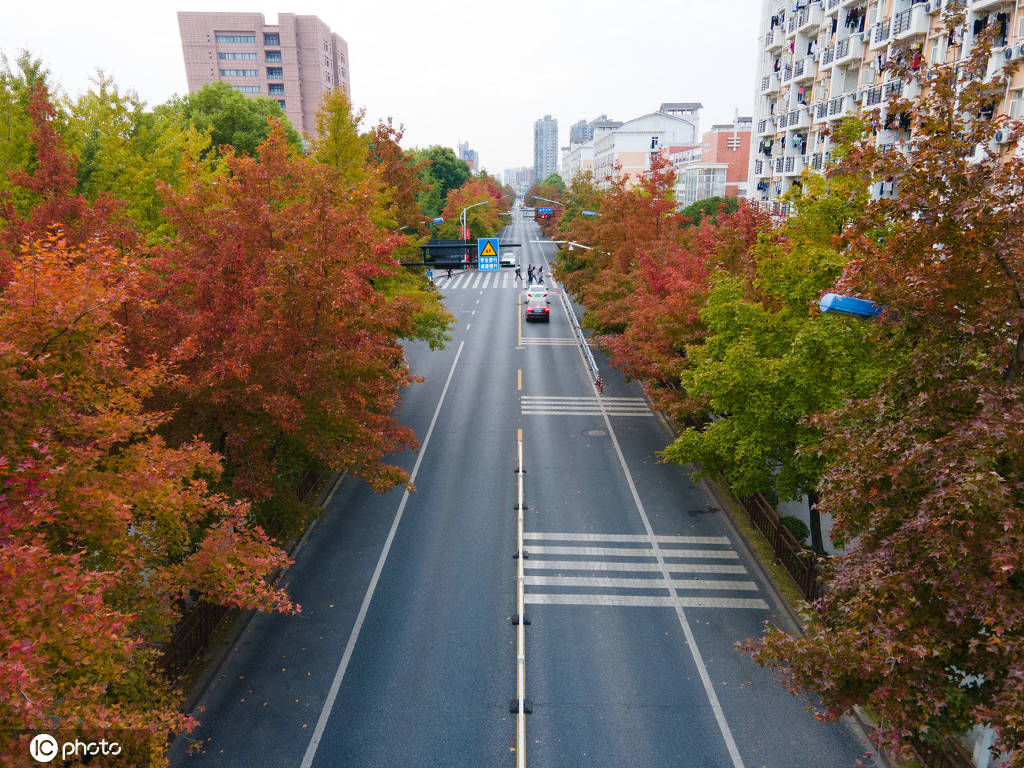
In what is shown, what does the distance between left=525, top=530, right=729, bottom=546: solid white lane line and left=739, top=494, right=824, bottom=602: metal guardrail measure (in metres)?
1.30

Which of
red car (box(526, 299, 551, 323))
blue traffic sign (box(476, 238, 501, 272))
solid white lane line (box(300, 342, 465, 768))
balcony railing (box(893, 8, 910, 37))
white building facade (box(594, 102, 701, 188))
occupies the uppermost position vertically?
white building facade (box(594, 102, 701, 188))

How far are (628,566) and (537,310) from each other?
111ft

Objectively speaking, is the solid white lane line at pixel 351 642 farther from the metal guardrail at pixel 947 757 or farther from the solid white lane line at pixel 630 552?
the metal guardrail at pixel 947 757

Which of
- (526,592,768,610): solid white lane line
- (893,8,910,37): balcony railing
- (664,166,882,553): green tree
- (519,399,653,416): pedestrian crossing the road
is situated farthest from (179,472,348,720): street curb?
(893,8,910,37): balcony railing

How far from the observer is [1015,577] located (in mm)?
6910

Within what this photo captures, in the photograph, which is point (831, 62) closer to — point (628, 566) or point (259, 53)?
point (628, 566)

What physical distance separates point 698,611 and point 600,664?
11.3 ft

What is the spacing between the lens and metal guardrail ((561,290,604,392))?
112ft

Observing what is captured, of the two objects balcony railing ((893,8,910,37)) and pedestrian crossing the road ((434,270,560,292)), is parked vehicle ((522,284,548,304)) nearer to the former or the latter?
pedestrian crossing the road ((434,270,560,292))

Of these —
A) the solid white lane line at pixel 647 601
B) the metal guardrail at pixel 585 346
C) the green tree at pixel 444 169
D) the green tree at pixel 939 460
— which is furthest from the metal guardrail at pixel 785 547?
the green tree at pixel 444 169

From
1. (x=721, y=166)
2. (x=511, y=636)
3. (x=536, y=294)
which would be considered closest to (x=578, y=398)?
(x=511, y=636)

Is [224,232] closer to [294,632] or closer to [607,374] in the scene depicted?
[294,632]

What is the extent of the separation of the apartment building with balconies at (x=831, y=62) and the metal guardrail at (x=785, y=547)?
1729cm

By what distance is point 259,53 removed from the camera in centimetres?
9719
